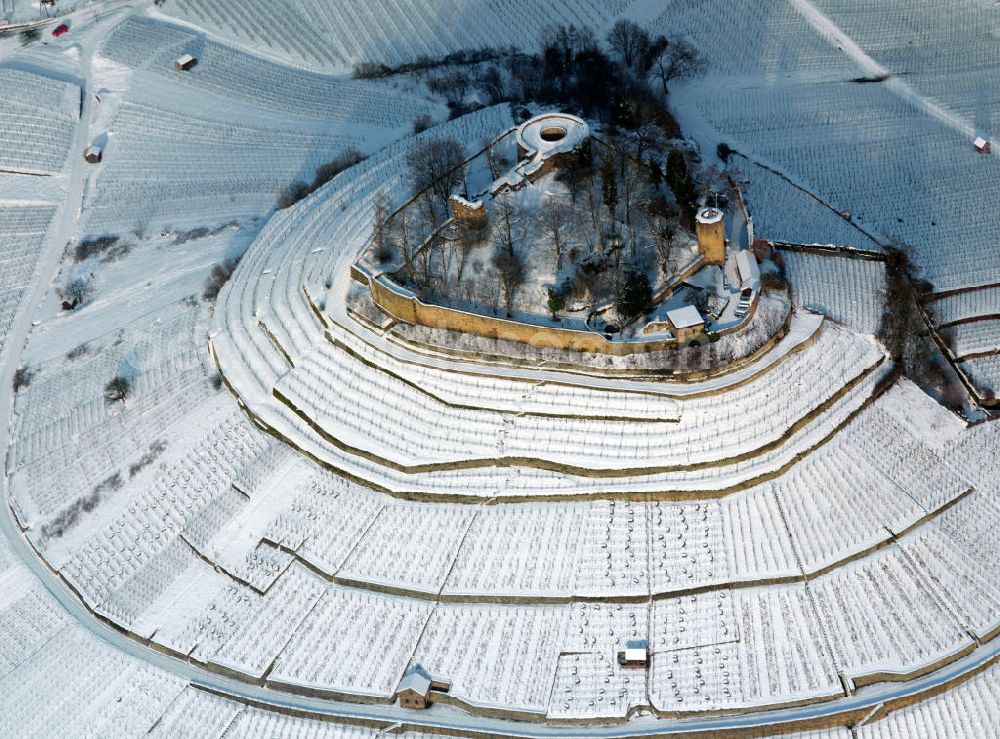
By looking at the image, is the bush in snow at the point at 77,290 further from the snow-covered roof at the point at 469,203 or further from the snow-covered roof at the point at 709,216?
the snow-covered roof at the point at 709,216

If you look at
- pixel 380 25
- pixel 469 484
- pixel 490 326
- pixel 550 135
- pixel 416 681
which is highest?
pixel 380 25

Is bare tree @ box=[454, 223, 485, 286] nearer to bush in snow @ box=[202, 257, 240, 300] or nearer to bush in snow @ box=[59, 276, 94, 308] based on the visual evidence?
bush in snow @ box=[202, 257, 240, 300]

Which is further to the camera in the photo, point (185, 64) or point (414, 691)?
point (185, 64)

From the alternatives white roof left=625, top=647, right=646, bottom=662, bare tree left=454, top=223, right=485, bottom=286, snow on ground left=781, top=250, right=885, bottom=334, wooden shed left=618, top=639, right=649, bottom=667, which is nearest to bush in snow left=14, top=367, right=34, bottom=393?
bare tree left=454, top=223, right=485, bottom=286

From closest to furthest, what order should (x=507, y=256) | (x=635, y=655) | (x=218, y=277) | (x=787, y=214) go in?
(x=635, y=655) < (x=507, y=256) < (x=787, y=214) < (x=218, y=277)

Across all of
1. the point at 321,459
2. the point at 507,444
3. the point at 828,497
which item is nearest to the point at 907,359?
the point at 828,497

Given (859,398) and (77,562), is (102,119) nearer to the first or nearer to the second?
(77,562)

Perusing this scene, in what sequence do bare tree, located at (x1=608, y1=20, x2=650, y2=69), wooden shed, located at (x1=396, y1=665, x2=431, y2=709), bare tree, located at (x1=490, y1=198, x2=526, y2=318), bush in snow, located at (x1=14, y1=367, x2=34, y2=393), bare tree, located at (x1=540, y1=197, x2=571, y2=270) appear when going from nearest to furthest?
wooden shed, located at (x1=396, y1=665, x2=431, y2=709)
bare tree, located at (x1=490, y1=198, x2=526, y2=318)
bare tree, located at (x1=540, y1=197, x2=571, y2=270)
bush in snow, located at (x1=14, y1=367, x2=34, y2=393)
bare tree, located at (x1=608, y1=20, x2=650, y2=69)

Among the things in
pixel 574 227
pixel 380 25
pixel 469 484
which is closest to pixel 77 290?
pixel 469 484

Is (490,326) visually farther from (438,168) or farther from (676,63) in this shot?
(676,63)
